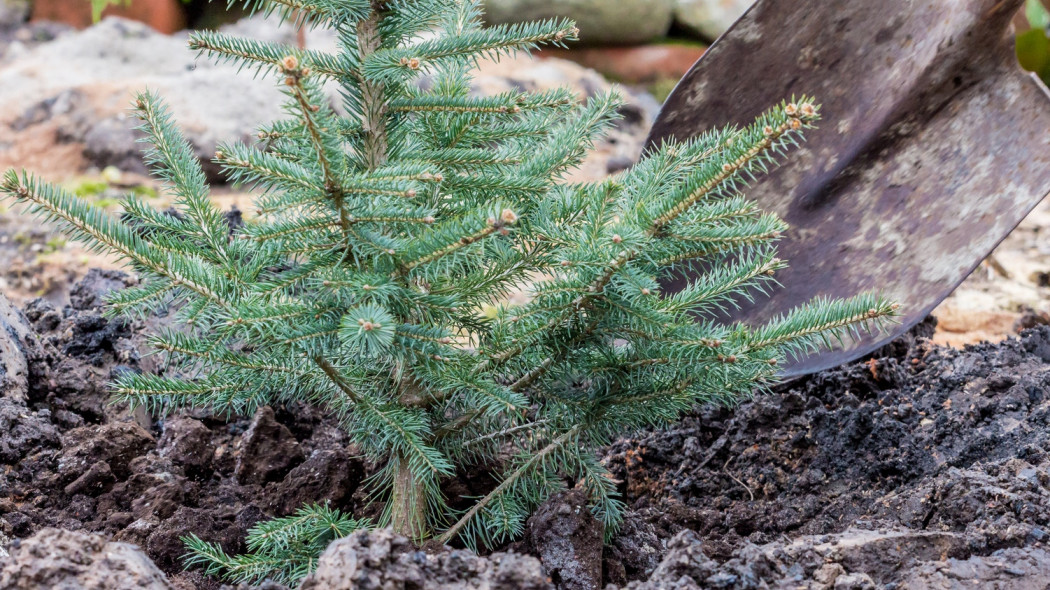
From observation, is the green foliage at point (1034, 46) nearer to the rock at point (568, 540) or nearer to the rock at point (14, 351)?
the rock at point (568, 540)

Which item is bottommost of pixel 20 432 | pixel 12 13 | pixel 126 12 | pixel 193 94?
pixel 20 432

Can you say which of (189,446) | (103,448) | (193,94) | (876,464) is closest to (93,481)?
(103,448)

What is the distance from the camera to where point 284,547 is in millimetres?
1600

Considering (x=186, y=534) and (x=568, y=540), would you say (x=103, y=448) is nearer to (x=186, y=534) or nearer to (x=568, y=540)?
(x=186, y=534)

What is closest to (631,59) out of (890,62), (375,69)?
(890,62)

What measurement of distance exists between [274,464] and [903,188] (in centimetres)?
187

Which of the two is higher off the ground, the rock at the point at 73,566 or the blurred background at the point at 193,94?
the blurred background at the point at 193,94

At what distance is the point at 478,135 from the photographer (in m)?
1.78

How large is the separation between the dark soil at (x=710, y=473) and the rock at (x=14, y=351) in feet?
0.10

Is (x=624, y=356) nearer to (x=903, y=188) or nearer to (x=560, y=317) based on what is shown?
(x=560, y=317)

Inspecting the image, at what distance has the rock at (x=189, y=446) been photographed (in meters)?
2.12

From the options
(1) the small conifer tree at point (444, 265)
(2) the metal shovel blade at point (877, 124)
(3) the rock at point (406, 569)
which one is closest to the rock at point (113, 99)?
(2) the metal shovel blade at point (877, 124)

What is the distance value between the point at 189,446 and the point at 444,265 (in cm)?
112

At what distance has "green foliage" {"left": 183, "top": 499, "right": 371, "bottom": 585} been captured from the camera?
5.15 ft
